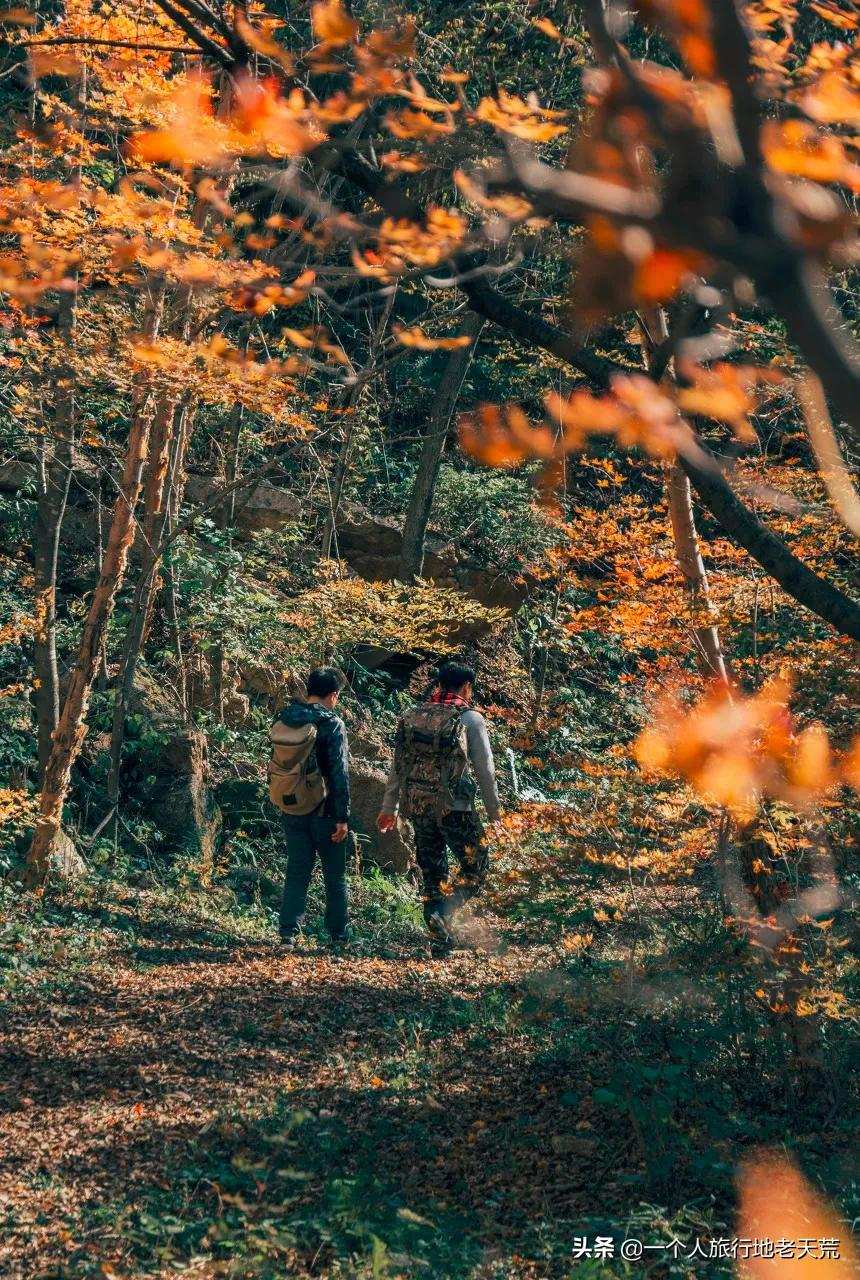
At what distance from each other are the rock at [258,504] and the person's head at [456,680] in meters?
6.70

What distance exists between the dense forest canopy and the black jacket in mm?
1224

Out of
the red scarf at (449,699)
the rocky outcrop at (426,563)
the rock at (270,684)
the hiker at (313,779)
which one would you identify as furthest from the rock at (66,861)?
the rocky outcrop at (426,563)

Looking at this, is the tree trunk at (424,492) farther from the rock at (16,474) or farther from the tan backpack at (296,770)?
the tan backpack at (296,770)

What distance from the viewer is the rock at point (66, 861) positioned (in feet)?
25.9

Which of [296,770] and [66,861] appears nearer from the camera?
[296,770]

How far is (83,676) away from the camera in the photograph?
751cm

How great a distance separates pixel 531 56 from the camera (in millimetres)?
11320

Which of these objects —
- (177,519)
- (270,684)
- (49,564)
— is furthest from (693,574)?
(270,684)

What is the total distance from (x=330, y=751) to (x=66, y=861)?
2668 millimetres

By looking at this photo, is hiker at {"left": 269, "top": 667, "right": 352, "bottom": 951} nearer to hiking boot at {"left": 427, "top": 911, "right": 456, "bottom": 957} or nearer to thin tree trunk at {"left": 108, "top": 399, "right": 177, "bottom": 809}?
hiking boot at {"left": 427, "top": 911, "right": 456, "bottom": 957}

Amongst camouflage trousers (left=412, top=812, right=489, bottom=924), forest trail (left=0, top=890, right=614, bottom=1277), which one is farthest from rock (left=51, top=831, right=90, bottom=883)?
camouflage trousers (left=412, top=812, right=489, bottom=924)

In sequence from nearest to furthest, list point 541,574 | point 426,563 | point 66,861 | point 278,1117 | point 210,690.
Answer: point 278,1117
point 66,861
point 541,574
point 210,690
point 426,563

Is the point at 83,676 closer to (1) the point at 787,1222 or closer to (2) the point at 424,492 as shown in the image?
(1) the point at 787,1222

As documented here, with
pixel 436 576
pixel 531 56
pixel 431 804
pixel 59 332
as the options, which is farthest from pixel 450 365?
pixel 431 804
